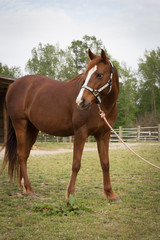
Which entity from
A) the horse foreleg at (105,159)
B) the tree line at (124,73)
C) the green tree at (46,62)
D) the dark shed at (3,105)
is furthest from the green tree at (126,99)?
the horse foreleg at (105,159)

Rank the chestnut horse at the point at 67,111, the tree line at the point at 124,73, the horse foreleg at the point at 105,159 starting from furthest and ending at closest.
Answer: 1. the tree line at the point at 124,73
2. the horse foreleg at the point at 105,159
3. the chestnut horse at the point at 67,111

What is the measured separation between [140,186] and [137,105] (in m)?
35.9

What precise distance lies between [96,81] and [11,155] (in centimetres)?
→ 233

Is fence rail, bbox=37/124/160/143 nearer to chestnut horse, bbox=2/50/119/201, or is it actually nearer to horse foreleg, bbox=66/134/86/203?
chestnut horse, bbox=2/50/119/201

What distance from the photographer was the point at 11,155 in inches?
183

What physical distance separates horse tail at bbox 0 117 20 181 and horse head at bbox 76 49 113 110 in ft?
6.90

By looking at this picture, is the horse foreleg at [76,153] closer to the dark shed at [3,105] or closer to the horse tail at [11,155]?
the horse tail at [11,155]

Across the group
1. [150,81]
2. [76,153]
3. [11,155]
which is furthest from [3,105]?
[150,81]

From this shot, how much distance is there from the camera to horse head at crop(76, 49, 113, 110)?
3.18 meters

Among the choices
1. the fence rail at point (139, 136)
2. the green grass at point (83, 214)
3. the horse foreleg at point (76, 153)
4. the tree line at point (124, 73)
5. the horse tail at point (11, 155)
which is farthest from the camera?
the tree line at point (124, 73)

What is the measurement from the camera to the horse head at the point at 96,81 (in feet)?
10.4

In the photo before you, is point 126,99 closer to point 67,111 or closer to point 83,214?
point 67,111

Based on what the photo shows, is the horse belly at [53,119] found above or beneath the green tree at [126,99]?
beneath

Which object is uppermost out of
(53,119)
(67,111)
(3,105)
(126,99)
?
(126,99)
